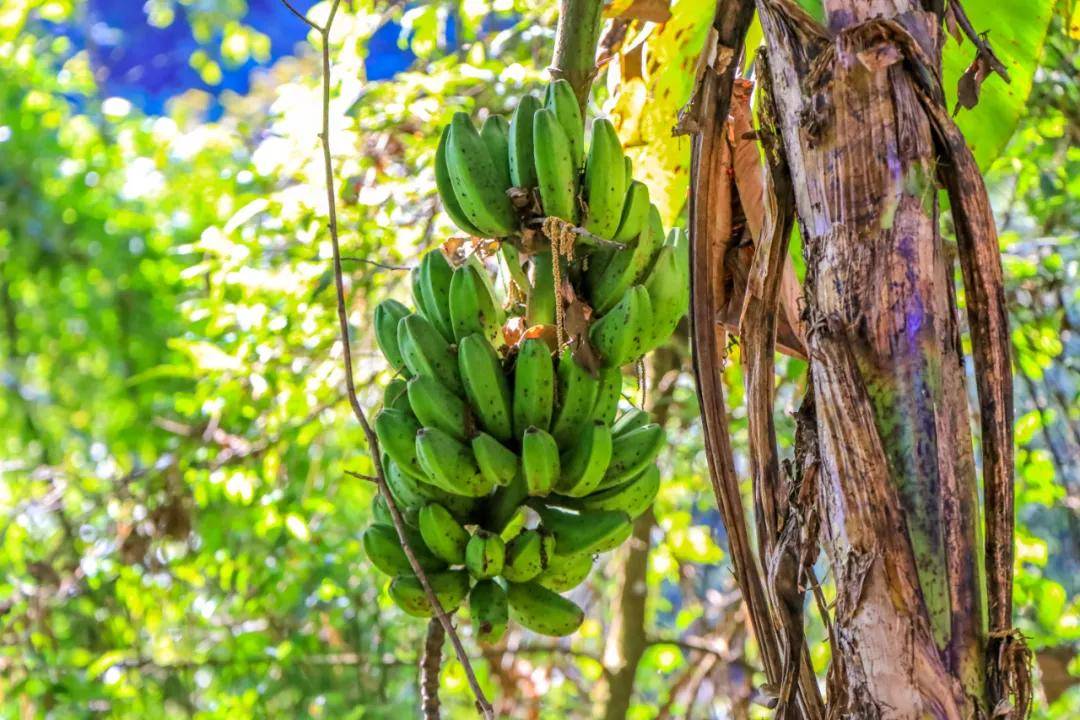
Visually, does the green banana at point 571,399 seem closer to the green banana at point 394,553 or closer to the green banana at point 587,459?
the green banana at point 587,459

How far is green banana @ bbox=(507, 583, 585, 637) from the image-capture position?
1.33 meters

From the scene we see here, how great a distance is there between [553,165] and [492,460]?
36 cm

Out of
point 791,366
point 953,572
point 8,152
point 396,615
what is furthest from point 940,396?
point 8,152

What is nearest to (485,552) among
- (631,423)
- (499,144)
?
(631,423)

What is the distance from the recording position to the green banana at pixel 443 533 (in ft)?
4.28

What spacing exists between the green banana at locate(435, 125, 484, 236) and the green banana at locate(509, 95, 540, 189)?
0.08m

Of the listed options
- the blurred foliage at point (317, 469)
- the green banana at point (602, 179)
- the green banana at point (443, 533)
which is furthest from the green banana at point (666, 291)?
the blurred foliage at point (317, 469)

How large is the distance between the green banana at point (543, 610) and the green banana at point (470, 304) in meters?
0.33

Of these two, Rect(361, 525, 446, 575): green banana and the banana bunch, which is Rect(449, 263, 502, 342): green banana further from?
Rect(361, 525, 446, 575): green banana

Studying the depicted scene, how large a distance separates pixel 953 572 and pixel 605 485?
552 mm

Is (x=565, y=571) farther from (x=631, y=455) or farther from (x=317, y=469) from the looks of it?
(x=317, y=469)

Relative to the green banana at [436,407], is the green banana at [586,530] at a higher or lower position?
lower

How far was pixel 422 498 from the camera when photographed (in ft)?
4.49

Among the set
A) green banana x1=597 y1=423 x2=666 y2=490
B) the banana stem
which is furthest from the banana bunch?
the banana stem
